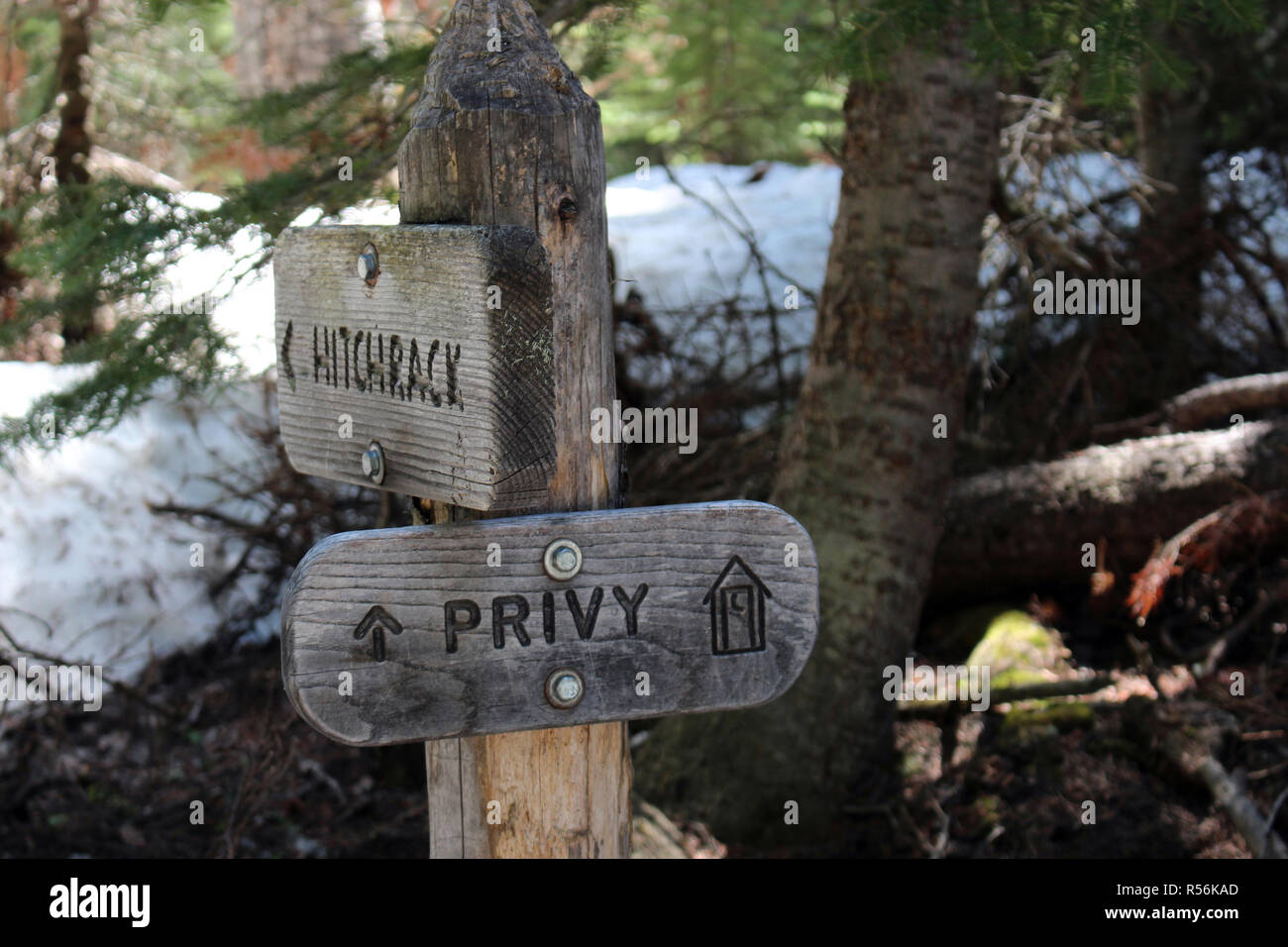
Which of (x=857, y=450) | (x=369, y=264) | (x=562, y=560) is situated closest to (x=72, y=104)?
(x=857, y=450)

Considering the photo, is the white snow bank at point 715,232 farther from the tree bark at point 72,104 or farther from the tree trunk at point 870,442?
the tree bark at point 72,104

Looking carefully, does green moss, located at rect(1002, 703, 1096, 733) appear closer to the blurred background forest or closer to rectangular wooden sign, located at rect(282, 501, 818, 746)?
the blurred background forest

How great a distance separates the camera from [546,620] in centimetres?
179

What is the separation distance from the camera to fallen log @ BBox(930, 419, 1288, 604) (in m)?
4.85

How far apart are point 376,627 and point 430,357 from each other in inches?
16.1

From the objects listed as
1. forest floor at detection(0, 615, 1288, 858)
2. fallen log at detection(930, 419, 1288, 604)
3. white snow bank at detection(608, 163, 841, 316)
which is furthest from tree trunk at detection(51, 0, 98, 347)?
fallen log at detection(930, 419, 1288, 604)

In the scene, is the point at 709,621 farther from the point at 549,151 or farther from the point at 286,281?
the point at 286,281

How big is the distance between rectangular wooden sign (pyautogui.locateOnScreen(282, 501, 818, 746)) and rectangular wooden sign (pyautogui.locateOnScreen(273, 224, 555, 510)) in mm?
105

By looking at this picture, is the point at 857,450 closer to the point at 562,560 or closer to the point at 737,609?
the point at 737,609

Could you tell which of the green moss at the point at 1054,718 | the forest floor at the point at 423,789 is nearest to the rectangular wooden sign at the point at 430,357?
the forest floor at the point at 423,789

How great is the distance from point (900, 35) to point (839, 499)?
5.52 feet

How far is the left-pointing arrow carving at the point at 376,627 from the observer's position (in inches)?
67.4

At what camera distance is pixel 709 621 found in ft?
6.12
